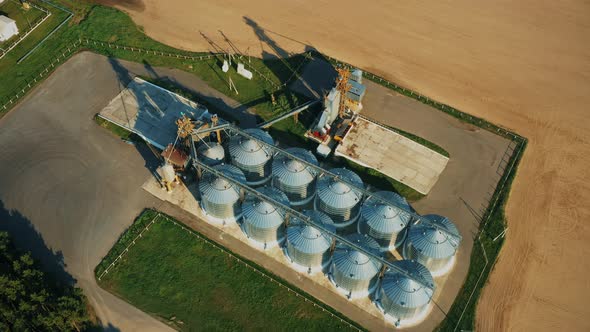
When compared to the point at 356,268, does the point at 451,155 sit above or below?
above

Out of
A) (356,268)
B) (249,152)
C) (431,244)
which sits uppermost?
(249,152)

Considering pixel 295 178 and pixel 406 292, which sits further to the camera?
pixel 295 178

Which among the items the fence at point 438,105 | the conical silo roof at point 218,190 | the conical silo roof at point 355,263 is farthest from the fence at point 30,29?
the conical silo roof at point 355,263

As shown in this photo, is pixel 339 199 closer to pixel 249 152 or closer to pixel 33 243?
pixel 249 152

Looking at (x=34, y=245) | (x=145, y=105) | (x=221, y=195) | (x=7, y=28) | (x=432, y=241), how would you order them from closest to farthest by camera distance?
(x=432, y=241), (x=221, y=195), (x=34, y=245), (x=145, y=105), (x=7, y=28)

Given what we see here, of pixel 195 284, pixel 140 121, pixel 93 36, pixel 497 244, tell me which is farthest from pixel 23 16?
pixel 497 244

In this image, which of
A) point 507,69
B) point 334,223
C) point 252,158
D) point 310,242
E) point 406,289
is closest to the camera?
point 406,289

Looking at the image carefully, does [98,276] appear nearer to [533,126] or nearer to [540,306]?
[540,306]

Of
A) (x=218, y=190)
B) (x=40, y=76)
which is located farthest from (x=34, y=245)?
(x=40, y=76)

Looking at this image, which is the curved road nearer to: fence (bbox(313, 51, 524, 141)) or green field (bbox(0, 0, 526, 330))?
green field (bbox(0, 0, 526, 330))
